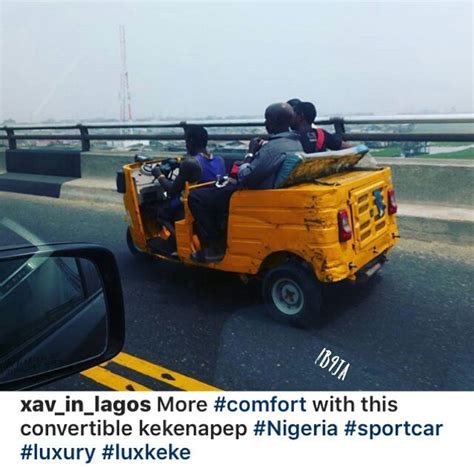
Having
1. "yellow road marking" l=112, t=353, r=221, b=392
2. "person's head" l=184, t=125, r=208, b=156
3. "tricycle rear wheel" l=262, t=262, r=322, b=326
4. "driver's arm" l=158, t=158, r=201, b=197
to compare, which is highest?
"person's head" l=184, t=125, r=208, b=156

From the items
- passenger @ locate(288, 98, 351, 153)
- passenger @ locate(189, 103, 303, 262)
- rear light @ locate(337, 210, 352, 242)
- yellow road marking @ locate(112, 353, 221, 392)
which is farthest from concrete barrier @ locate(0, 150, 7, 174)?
rear light @ locate(337, 210, 352, 242)

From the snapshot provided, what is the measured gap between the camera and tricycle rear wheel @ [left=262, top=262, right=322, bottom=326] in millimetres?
4051

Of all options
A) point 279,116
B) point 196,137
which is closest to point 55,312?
point 279,116

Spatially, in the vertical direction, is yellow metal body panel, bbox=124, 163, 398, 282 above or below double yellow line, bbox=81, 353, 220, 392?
above

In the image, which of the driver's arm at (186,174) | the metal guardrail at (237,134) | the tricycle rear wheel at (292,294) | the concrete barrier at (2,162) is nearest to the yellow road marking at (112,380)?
the tricycle rear wheel at (292,294)

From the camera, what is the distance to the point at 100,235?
23.7 ft

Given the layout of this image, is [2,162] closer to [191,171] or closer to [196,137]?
[196,137]

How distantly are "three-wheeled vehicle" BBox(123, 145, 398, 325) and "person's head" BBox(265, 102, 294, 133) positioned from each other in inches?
19.8

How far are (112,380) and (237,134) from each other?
5727mm

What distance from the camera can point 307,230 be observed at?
12.8 feet

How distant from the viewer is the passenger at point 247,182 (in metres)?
4.14

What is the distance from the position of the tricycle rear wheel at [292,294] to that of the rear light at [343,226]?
15.0 inches

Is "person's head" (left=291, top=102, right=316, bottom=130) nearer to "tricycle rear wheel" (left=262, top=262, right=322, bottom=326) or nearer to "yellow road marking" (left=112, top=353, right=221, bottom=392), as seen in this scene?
"tricycle rear wheel" (left=262, top=262, right=322, bottom=326)

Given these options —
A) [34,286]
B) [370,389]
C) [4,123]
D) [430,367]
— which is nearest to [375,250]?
[430,367]
